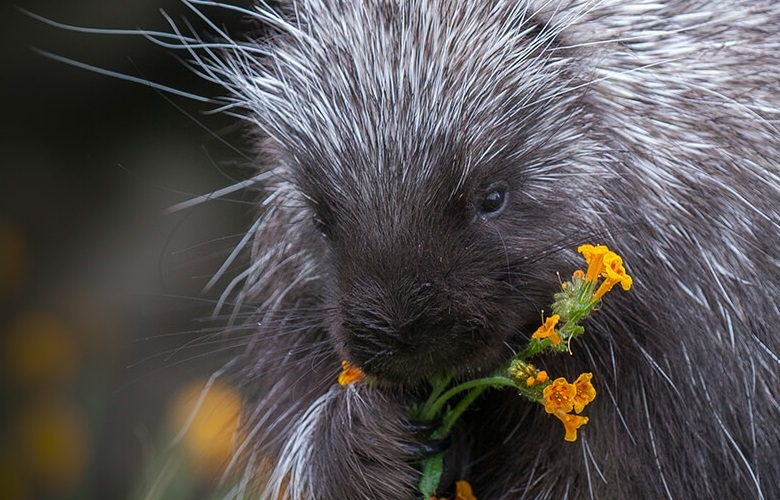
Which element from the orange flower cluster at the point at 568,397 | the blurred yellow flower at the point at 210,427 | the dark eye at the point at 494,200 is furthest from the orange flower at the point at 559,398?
the blurred yellow flower at the point at 210,427

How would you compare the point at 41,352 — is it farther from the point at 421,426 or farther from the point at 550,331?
the point at 550,331

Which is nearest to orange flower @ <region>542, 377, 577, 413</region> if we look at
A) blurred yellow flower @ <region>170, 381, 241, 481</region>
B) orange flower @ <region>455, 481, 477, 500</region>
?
orange flower @ <region>455, 481, 477, 500</region>

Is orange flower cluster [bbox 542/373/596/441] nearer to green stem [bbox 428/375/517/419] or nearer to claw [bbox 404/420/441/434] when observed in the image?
green stem [bbox 428/375/517/419]

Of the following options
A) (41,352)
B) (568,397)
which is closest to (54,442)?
(41,352)

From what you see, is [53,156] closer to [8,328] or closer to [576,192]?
[8,328]

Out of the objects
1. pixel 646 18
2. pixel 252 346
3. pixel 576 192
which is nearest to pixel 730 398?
pixel 576 192

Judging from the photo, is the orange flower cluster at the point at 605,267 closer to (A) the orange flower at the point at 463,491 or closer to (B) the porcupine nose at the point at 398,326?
(B) the porcupine nose at the point at 398,326
